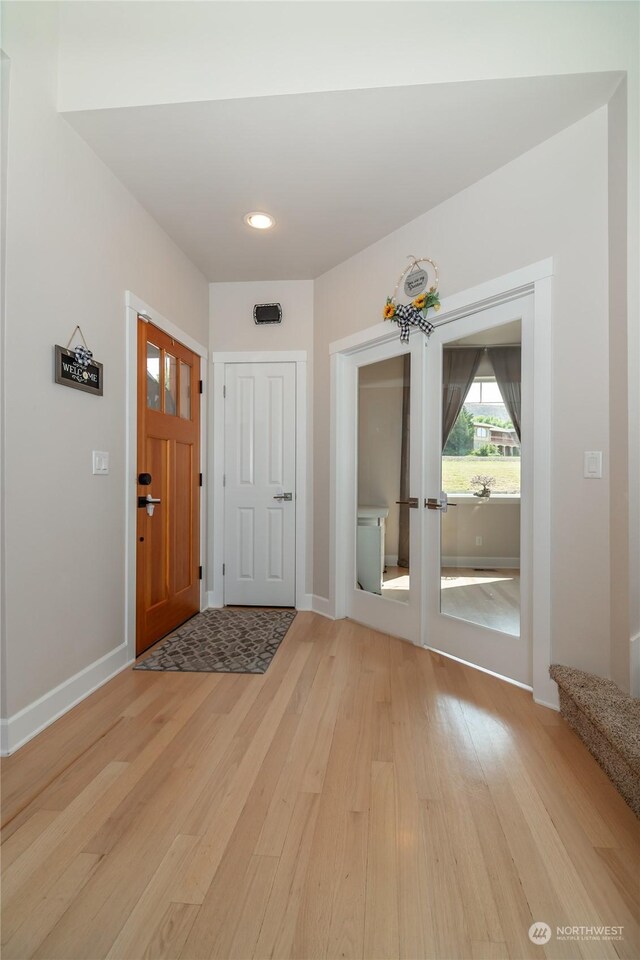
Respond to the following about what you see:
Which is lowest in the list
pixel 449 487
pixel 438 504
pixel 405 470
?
pixel 438 504

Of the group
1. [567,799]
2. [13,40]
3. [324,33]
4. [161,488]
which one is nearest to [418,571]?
[567,799]

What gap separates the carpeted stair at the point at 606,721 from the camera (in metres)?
1.49

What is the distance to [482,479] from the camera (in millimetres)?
2609

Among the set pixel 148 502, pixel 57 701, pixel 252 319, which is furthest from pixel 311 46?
pixel 57 701

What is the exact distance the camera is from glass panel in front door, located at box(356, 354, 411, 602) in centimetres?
306

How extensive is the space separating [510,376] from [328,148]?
58.6 inches

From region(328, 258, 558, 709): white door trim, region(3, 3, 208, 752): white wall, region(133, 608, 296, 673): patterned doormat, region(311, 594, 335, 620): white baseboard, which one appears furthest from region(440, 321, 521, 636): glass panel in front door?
region(3, 3, 208, 752): white wall

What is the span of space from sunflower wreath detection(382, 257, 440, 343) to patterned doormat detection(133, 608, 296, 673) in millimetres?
2191

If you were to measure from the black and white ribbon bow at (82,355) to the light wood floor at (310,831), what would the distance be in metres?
1.63

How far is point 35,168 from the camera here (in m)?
1.90

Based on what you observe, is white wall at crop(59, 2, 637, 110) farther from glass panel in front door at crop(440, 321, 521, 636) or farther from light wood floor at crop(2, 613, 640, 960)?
light wood floor at crop(2, 613, 640, 960)

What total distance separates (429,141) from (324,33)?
0.64 m

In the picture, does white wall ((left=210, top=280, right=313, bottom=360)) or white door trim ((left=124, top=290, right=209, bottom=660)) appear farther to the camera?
white wall ((left=210, top=280, right=313, bottom=360))

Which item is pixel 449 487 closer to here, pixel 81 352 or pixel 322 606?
pixel 322 606
